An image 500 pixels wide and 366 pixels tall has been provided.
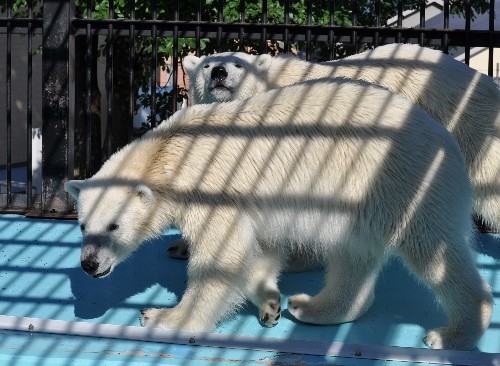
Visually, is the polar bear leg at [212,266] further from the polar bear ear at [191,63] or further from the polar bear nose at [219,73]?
the polar bear ear at [191,63]

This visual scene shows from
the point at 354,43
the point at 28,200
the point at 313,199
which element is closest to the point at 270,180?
the point at 313,199

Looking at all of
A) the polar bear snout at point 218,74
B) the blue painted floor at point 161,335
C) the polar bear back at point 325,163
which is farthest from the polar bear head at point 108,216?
the polar bear snout at point 218,74

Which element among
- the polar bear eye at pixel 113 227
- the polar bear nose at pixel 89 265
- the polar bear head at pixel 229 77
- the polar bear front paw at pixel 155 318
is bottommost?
the polar bear front paw at pixel 155 318

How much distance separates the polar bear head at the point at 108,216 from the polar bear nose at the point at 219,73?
1.48 meters

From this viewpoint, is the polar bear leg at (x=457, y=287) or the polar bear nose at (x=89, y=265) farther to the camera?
the polar bear nose at (x=89, y=265)

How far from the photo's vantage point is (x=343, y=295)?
338cm

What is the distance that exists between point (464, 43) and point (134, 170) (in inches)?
97.9

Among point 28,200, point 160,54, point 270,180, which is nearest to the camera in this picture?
point 270,180

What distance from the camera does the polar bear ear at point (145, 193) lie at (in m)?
3.23

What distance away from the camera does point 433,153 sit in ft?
10.2

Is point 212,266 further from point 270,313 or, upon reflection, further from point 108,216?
point 108,216

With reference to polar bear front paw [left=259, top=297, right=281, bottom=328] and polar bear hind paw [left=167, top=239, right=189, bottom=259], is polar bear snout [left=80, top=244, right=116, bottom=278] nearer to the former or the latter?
polar bear front paw [left=259, top=297, right=281, bottom=328]

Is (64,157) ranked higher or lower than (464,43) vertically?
lower

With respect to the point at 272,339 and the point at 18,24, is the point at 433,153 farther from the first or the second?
the point at 18,24
